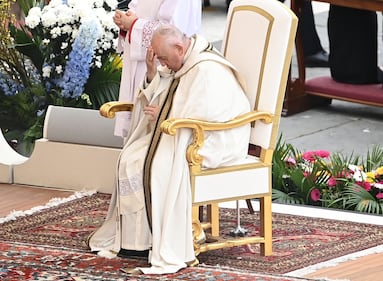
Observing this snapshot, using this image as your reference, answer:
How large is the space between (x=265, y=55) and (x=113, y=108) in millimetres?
862

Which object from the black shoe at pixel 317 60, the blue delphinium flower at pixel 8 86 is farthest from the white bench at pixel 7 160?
the black shoe at pixel 317 60

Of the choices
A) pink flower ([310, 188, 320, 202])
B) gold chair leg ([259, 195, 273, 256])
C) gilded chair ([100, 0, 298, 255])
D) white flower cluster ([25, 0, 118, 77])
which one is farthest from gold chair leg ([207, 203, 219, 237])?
white flower cluster ([25, 0, 118, 77])

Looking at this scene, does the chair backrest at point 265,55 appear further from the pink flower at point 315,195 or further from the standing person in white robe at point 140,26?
the pink flower at point 315,195

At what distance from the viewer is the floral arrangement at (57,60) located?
8.42m

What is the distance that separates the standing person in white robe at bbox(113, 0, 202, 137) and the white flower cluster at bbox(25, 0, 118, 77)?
115 centimetres

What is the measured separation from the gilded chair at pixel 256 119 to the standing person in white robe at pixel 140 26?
18.3 inches

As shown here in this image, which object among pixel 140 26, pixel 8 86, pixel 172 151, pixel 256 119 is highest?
pixel 140 26

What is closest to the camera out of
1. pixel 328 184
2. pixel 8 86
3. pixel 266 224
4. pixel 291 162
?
pixel 266 224

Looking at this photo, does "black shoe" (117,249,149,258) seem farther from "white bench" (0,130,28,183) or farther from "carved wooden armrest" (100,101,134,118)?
"white bench" (0,130,28,183)

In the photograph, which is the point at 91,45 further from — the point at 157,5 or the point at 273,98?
the point at 273,98

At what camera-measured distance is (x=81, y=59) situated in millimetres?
8352

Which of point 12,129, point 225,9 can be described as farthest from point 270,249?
point 225,9

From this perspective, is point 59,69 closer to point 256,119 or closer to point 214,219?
point 214,219

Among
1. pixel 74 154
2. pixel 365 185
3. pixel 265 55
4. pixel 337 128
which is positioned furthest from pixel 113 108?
pixel 337 128
